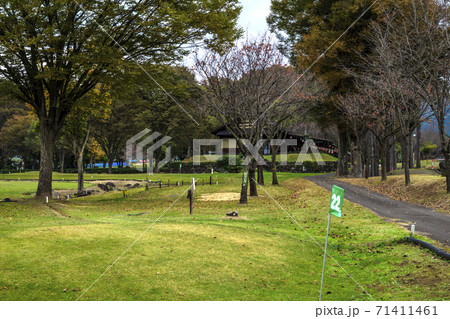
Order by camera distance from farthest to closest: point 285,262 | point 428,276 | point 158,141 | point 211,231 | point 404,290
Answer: point 158,141, point 211,231, point 285,262, point 428,276, point 404,290

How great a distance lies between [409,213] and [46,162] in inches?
762

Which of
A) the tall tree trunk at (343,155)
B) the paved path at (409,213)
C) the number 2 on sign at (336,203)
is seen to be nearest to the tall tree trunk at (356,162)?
the tall tree trunk at (343,155)

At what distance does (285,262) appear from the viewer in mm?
9867

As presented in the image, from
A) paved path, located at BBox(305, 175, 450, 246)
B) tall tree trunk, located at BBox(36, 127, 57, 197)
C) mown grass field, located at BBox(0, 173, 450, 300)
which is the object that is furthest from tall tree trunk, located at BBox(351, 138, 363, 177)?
tall tree trunk, located at BBox(36, 127, 57, 197)

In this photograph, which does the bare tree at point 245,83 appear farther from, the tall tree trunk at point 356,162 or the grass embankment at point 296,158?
the grass embankment at point 296,158

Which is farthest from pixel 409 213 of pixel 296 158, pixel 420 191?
pixel 296 158

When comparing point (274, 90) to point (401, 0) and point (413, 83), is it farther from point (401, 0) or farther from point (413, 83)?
point (401, 0)

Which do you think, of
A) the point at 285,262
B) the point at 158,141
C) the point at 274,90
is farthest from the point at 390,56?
the point at 158,141

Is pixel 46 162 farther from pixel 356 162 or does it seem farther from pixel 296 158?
pixel 296 158

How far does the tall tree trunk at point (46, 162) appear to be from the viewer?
74.0 ft

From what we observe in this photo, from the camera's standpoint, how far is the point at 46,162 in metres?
22.7

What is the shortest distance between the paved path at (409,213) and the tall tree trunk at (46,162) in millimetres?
17455

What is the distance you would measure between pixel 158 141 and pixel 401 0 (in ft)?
139

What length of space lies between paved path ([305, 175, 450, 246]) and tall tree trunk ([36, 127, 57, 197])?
17.5 metres
